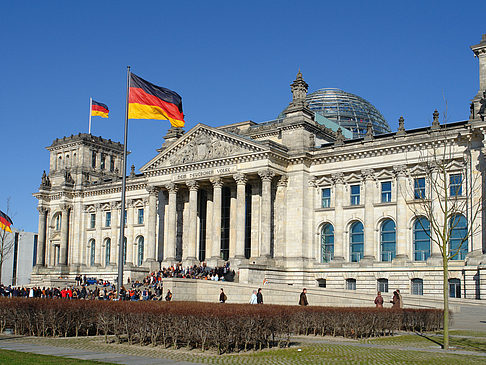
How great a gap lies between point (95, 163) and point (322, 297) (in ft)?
178

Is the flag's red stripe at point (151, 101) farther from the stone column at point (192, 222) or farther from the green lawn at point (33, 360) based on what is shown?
the stone column at point (192, 222)

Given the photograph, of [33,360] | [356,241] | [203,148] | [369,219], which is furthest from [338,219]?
[33,360]

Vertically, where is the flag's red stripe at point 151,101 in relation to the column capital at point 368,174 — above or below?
A: above

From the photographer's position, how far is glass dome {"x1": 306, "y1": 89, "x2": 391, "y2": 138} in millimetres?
81875

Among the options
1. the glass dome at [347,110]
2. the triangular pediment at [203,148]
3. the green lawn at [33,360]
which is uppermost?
the glass dome at [347,110]

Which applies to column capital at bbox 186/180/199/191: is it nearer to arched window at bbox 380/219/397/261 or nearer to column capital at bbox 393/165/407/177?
arched window at bbox 380/219/397/261

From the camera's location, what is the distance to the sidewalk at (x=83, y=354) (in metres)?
18.4

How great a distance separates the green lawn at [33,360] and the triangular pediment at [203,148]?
42.8 metres

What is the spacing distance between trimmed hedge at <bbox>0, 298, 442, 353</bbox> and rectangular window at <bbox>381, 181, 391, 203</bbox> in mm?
27013

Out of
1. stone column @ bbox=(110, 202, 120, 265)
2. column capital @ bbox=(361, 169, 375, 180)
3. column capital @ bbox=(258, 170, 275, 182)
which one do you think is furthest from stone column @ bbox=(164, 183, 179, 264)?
column capital @ bbox=(361, 169, 375, 180)

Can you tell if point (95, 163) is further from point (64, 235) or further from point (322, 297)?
point (322, 297)

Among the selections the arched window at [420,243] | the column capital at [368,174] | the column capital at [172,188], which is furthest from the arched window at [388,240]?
the column capital at [172,188]

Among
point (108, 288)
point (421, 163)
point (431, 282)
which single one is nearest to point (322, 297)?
point (431, 282)

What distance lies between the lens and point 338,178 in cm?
6056
